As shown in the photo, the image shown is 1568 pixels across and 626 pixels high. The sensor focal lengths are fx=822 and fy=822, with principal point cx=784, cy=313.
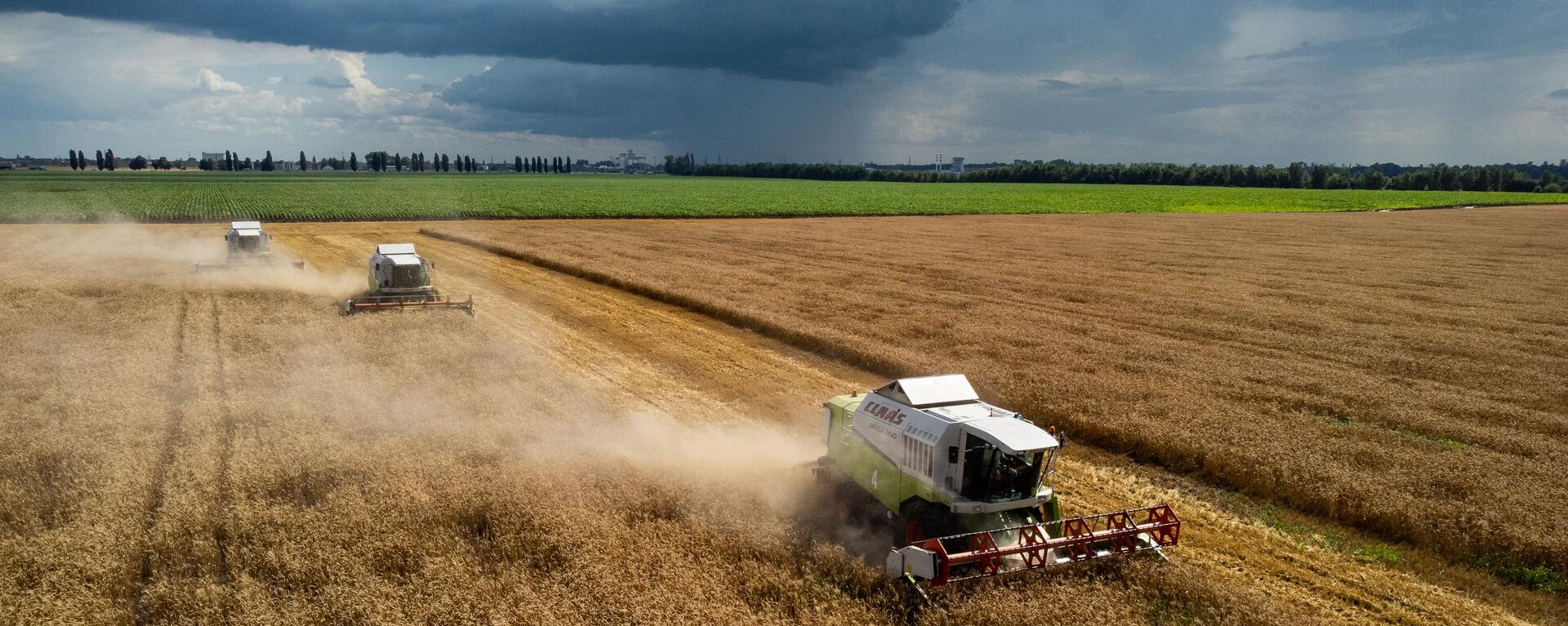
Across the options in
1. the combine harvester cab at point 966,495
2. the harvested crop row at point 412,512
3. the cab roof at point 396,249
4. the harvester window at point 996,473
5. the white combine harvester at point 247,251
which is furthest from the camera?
the white combine harvester at point 247,251

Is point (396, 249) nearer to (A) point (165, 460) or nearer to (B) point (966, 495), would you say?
(A) point (165, 460)

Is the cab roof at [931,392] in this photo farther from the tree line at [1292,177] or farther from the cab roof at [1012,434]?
the tree line at [1292,177]

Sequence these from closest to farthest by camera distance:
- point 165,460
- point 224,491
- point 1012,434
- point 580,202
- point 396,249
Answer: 1. point 1012,434
2. point 224,491
3. point 165,460
4. point 396,249
5. point 580,202

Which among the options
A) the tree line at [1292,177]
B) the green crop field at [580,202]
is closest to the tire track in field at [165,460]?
the green crop field at [580,202]

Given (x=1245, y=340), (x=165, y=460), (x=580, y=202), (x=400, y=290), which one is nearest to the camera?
(x=165, y=460)

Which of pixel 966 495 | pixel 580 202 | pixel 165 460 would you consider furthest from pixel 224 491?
pixel 580 202

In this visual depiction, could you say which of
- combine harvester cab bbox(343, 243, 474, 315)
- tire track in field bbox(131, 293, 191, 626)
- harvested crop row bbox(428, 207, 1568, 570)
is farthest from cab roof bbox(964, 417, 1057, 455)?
combine harvester cab bbox(343, 243, 474, 315)
